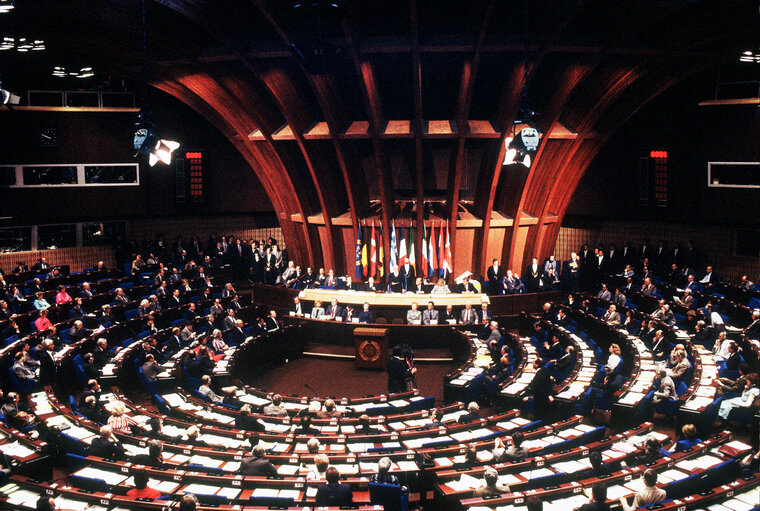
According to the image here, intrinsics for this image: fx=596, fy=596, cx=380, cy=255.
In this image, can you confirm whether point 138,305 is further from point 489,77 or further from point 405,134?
point 489,77

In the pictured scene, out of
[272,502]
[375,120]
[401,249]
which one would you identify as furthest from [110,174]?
[272,502]

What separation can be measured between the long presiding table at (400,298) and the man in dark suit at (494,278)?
151 cm

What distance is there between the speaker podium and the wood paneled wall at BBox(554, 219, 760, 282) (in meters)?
13.5

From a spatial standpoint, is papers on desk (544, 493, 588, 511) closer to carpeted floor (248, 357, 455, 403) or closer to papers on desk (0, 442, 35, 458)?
carpeted floor (248, 357, 455, 403)

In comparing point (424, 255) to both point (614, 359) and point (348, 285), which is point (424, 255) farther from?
point (614, 359)

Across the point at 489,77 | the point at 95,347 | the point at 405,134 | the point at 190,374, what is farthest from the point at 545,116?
the point at 95,347

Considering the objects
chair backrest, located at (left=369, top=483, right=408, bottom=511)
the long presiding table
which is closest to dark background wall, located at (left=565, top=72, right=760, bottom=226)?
the long presiding table

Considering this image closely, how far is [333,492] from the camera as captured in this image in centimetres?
720

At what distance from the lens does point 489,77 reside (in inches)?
772

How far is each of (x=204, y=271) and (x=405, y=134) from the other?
34.6 feet

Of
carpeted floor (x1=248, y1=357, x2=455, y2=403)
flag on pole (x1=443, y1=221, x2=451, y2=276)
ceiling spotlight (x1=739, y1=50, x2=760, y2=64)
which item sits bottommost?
carpeted floor (x1=248, y1=357, x2=455, y2=403)

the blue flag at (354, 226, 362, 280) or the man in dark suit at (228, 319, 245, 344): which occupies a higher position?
the blue flag at (354, 226, 362, 280)

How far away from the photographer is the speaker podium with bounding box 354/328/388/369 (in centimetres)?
1648

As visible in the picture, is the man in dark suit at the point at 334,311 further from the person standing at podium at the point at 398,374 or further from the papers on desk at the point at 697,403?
the papers on desk at the point at 697,403
